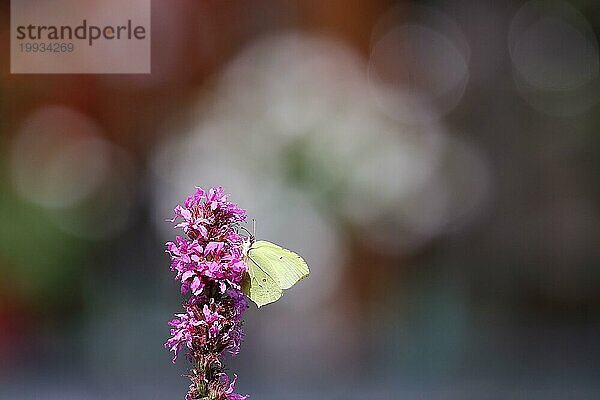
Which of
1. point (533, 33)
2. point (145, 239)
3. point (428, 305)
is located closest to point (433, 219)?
point (428, 305)

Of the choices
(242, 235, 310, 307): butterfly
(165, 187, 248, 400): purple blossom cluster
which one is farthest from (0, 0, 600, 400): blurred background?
(165, 187, 248, 400): purple blossom cluster

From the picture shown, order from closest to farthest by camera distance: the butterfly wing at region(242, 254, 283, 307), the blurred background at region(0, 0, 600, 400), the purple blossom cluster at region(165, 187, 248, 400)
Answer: the purple blossom cluster at region(165, 187, 248, 400) < the butterfly wing at region(242, 254, 283, 307) < the blurred background at region(0, 0, 600, 400)

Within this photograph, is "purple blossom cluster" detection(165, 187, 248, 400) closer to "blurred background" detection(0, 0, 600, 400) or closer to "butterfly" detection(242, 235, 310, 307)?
"butterfly" detection(242, 235, 310, 307)

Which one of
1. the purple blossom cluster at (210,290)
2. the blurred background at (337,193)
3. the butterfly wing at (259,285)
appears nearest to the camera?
the purple blossom cluster at (210,290)

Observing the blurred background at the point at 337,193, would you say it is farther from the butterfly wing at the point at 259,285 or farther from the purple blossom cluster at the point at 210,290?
the purple blossom cluster at the point at 210,290

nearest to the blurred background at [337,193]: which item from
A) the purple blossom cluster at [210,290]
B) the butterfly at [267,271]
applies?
the butterfly at [267,271]

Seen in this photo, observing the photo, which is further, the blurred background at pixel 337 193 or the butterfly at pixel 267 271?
A: the blurred background at pixel 337 193

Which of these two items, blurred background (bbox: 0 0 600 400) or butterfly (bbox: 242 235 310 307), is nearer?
butterfly (bbox: 242 235 310 307)

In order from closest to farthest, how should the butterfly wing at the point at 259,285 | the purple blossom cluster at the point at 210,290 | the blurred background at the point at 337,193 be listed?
the purple blossom cluster at the point at 210,290
the butterfly wing at the point at 259,285
the blurred background at the point at 337,193
